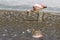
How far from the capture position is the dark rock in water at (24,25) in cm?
386

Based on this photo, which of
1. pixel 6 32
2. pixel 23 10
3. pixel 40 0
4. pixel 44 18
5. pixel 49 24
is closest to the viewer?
pixel 6 32

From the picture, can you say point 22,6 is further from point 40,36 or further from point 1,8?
point 40,36

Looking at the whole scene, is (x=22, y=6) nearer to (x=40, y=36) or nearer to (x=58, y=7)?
(x=58, y=7)

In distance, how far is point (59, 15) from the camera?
5.14 m

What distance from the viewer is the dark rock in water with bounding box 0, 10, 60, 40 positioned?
152 inches

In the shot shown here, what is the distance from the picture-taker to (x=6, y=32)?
4.03 meters

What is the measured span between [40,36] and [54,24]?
77 cm

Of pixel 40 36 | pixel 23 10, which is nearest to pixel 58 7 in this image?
pixel 23 10

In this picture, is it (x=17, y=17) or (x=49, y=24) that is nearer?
(x=49, y=24)

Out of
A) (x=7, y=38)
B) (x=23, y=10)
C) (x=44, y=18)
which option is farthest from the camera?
(x=23, y=10)

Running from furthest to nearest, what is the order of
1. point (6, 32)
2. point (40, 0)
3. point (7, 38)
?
point (40, 0) < point (6, 32) < point (7, 38)

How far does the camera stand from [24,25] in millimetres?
4445

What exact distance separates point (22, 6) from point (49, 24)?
1335mm

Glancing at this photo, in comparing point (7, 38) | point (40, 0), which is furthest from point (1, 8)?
point (7, 38)
